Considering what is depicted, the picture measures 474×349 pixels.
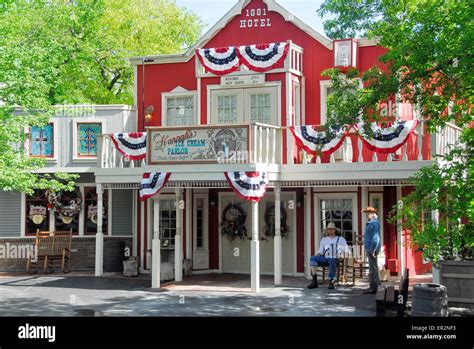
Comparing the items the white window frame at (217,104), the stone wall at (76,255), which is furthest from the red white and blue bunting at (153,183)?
the stone wall at (76,255)

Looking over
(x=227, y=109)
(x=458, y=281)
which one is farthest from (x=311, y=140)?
(x=458, y=281)

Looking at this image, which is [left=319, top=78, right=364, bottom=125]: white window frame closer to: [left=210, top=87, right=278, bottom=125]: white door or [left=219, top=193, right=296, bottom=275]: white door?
[left=210, top=87, right=278, bottom=125]: white door

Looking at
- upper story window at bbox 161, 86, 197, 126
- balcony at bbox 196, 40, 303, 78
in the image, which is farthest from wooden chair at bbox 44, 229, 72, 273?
balcony at bbox 196, 40, 303, 78

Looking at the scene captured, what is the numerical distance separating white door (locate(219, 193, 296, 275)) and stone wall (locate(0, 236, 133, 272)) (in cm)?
339

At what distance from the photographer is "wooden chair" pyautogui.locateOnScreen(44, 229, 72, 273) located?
21828mm

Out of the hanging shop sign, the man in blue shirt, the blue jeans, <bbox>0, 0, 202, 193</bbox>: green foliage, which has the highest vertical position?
<bbox>0, 0, 202, 193</bbox>: green foliage

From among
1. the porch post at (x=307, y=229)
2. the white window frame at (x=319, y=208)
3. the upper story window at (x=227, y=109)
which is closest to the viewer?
the white window frame at (x=319, y=208)

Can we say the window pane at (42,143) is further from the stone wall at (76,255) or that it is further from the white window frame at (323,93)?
the white window frame at (323,93)

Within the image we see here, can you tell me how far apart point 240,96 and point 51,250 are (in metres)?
7.54

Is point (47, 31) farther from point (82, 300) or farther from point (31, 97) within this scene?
point (82, 300)

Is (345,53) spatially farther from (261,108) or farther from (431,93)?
(431,93)

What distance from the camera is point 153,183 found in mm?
18234

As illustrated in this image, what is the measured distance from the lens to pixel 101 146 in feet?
68.4

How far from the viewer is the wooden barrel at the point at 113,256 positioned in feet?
71.0
